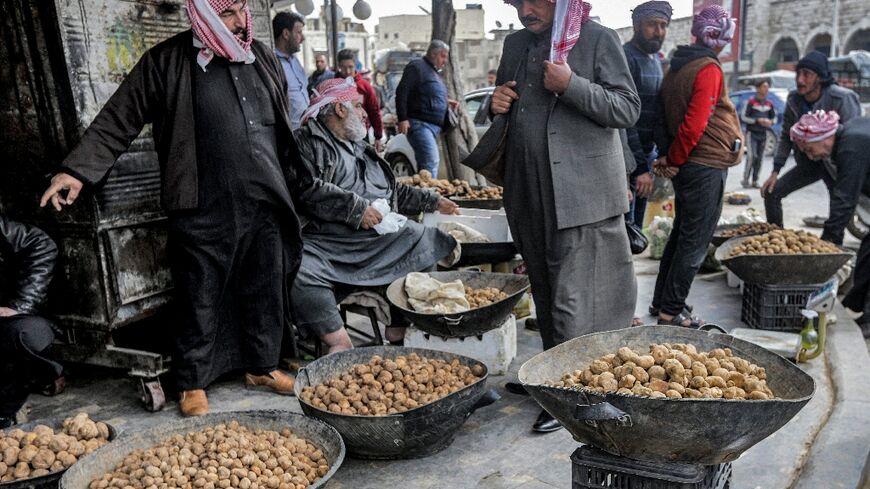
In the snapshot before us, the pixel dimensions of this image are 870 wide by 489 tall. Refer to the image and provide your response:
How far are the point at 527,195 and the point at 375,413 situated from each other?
1285 millimetres

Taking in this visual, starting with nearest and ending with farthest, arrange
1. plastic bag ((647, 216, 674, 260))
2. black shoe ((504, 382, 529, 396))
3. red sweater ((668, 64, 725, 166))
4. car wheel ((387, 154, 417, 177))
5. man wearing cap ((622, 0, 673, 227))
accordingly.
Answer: black shoe ((504, 382, 529, 396))
red sweater ((668, 64, 725, 166))
man wearing cap ((622, 0, 673, 227))
plastic bag ((647, 216, 674, 260))
car wheel ((387, 154, 417, 177))

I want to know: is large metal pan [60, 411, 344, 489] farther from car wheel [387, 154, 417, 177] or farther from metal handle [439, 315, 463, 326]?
car wheel [387, 154, 417, 177]

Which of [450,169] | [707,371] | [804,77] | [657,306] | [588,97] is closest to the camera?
[707,371]

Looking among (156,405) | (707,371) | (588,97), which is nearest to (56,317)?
(156,405)

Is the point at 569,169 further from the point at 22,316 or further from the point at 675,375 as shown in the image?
the point at 22,316

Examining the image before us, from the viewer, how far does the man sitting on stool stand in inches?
126

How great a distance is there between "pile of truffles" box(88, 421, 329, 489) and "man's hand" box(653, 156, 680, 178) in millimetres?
2927

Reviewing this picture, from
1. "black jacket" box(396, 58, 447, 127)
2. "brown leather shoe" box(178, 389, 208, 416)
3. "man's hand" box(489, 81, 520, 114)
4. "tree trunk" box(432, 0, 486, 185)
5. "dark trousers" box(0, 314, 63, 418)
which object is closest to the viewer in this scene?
"dark trousers" box(0, 314, 63, 418)

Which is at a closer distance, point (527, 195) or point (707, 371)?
point (707, 371)

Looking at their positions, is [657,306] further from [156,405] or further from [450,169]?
[450,169]

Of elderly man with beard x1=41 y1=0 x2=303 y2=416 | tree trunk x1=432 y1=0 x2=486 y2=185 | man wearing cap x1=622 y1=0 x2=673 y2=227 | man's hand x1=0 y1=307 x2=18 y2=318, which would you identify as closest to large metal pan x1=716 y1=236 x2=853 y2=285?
man wearing cap x1=622 y1=0 x2=673 y2=227

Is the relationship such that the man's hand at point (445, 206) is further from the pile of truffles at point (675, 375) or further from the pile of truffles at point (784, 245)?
the pile of truffles at point (675, 375)

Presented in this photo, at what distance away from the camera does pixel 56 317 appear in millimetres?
3957

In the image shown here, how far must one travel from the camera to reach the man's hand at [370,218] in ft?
14.0
